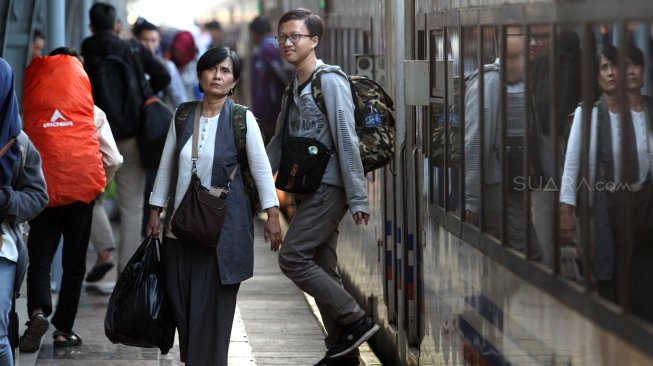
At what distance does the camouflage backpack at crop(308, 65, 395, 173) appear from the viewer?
611 cm

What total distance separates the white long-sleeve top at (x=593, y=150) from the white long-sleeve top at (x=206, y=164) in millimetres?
2266

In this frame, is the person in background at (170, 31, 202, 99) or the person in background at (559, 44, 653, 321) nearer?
the person in background at (559, 44, 653, 321)

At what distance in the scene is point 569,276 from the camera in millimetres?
3316

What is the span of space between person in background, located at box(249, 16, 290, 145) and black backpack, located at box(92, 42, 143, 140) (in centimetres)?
471

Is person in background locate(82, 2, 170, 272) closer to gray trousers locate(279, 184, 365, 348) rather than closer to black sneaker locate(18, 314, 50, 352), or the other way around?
black sneaker locate(18, 314, 50, 352)

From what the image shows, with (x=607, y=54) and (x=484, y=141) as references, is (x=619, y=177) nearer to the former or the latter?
(x=607, y=54)

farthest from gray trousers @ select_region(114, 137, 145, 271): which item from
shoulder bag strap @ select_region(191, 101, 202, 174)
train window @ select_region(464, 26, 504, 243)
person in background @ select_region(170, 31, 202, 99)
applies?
person in background @ select_region(170, 31, 202, 99)

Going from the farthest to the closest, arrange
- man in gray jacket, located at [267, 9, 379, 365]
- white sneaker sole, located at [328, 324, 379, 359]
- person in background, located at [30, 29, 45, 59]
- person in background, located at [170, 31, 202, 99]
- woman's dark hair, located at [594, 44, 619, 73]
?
person in background, located at [170, 31, 202, 99] → person in background, located at [30, 29, 45, 59] → white sneaker sole, located at [328, 324, 379, 359] → man in gray jacket, located at [267, 9, 379, 365] → woman's dark hair, located at [594, 44, 619, 73]

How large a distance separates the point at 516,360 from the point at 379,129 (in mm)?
2342

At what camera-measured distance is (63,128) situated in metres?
6.69

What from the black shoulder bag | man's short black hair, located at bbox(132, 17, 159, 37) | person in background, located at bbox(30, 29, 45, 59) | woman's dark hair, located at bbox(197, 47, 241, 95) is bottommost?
the black shoulder bag

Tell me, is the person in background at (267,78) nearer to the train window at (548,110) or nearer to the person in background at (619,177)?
the train window at (548,110)

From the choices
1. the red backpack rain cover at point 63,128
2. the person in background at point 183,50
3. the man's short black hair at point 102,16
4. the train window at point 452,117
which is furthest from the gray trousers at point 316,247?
the person in background at point 183,50

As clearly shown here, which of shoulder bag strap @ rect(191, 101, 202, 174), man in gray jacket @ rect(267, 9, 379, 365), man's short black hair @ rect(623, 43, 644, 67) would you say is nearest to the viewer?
man's short black hair @ rect(623, 43, 644, 67)
